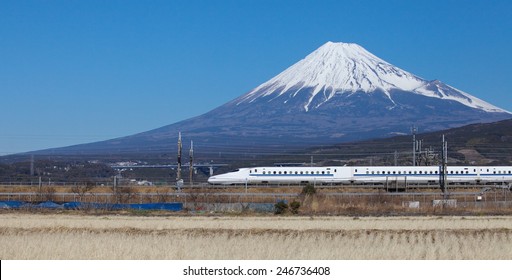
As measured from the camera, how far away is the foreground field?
20.4 m

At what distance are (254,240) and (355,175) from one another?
49318 millimetres

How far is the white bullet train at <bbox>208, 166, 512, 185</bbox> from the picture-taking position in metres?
71.5

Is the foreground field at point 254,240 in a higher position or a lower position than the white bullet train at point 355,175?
lower

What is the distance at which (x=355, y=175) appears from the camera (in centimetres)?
7294

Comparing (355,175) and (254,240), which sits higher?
(355,175)

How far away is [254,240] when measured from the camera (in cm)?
2430

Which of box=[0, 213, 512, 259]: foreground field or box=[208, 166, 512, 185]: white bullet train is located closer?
box=[0, 213, 512, 259]: foreground field

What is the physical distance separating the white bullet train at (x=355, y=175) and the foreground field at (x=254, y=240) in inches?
1485

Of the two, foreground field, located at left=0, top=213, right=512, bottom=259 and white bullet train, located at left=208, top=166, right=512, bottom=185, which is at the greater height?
white bullet train, located at left=208, top=166, right=512, bottom=185

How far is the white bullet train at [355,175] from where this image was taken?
71.5m

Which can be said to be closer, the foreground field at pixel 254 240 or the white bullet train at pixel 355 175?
the foreground field at pixel 254 240

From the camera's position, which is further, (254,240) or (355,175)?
(355,175)

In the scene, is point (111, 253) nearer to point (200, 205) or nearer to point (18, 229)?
point (18, 229)

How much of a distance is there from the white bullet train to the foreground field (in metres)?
37.7
